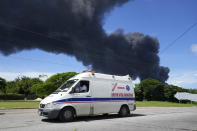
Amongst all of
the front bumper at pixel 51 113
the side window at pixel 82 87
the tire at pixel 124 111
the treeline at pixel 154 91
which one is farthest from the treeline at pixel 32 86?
the front bumper at pixel 51 113

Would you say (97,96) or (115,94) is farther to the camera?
(115,94)

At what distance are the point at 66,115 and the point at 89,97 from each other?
1.77 meters

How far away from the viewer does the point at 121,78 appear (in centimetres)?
1630

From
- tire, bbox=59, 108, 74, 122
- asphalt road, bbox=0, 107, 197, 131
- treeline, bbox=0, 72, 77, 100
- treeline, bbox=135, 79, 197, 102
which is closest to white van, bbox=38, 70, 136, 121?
tire, bbox=59, 108, 74, 122

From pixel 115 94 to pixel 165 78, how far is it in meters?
115

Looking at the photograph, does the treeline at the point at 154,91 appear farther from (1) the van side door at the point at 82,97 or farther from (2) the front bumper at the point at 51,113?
(2) the front bumper at the point at 51,113

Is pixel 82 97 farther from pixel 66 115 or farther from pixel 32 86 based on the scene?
pixel 32 86

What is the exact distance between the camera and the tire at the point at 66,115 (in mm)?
12500

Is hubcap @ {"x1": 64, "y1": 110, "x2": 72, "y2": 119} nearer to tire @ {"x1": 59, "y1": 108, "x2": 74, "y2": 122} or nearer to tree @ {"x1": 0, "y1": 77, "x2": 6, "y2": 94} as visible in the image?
tire @ {"x1": 59, "y1": 108, "x2": 74, "y2": 122}

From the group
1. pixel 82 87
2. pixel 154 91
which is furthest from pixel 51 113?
pixel 154 91

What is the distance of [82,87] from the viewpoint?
45.0 feet

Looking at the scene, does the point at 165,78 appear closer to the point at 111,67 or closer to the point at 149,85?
the point at 149,85

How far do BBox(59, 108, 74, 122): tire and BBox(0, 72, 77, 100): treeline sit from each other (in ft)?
217

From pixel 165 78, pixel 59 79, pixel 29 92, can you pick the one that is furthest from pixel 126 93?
pixel 165 78
